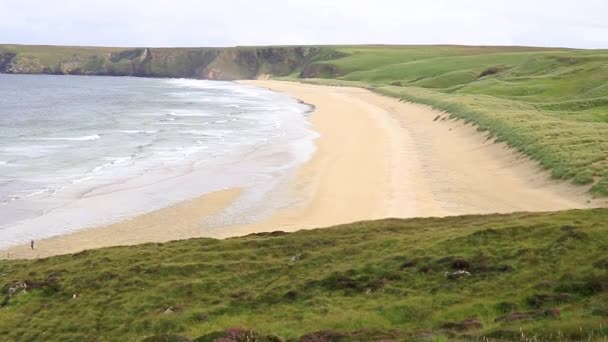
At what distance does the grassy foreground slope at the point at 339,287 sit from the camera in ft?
33.3

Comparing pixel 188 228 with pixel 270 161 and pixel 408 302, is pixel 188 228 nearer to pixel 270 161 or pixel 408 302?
pixel 408 302

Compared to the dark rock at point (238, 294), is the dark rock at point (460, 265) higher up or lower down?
higher up

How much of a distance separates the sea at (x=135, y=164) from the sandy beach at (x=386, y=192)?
39.2 inches

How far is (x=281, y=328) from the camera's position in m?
10.7

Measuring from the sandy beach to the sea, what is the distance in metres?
1.00

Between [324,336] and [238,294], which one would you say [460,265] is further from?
[238,294]

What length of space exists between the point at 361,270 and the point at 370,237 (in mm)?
2890

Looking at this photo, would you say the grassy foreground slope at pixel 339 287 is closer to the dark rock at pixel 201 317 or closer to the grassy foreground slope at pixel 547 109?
the dark rock at pixel 201 317

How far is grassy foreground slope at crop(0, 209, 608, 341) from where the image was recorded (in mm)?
10148

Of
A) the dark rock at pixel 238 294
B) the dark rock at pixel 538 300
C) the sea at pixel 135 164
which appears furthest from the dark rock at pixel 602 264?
the sea at pixel 135 164

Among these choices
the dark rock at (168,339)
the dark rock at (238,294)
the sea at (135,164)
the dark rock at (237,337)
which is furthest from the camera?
A: the sea at (135,164)

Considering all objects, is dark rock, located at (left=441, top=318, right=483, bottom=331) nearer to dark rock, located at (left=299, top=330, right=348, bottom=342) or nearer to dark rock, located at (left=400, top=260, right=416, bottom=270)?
dark rock, located at (left=299, top=330, right=348, bottom=342)

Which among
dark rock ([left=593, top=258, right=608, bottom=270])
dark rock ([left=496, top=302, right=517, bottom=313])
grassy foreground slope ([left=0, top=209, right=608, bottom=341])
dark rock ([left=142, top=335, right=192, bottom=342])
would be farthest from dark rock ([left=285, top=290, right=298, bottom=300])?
dark rock ([left=593, top=258, right=608, bottom=270])

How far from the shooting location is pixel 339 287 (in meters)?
12.6
